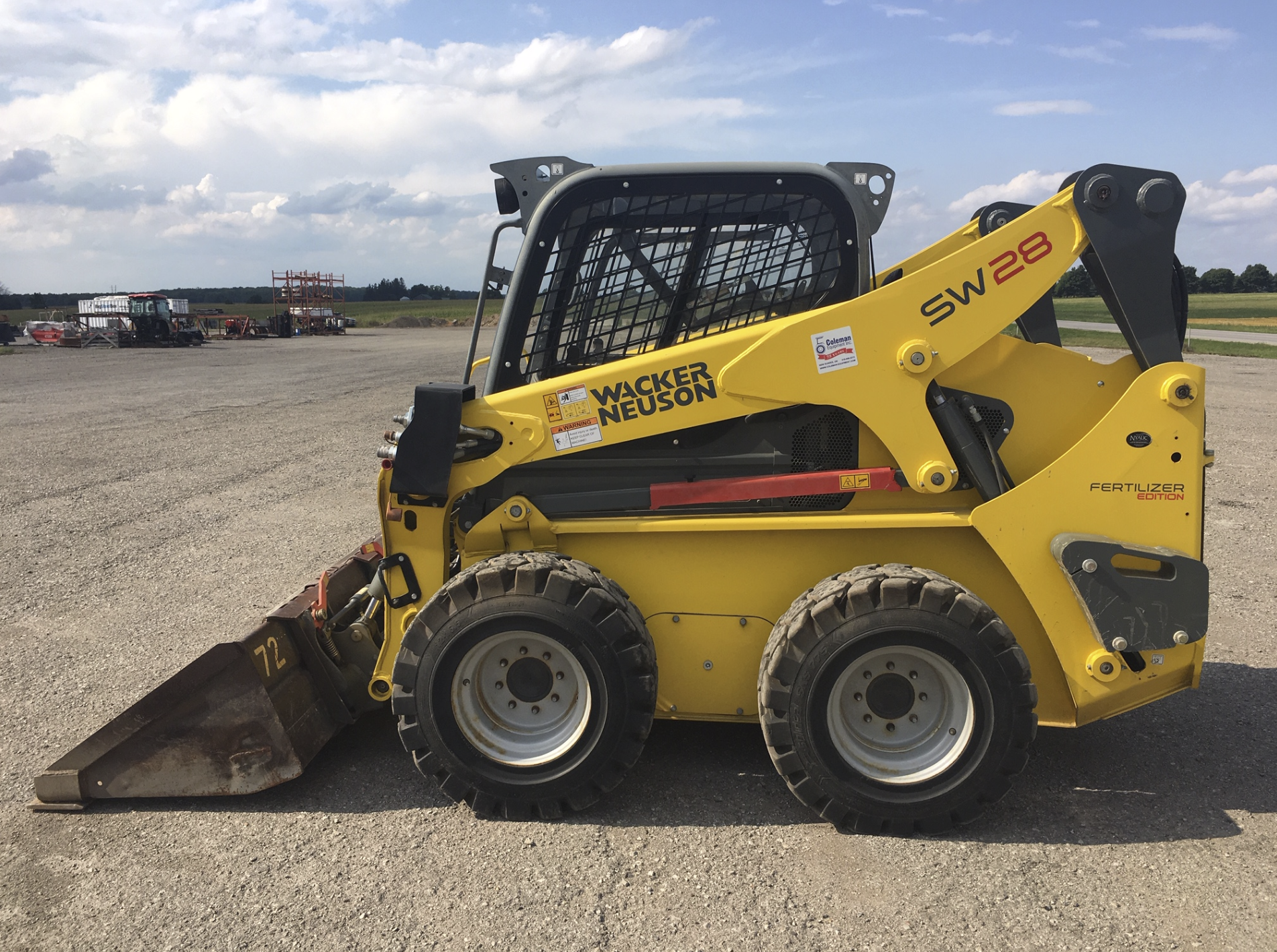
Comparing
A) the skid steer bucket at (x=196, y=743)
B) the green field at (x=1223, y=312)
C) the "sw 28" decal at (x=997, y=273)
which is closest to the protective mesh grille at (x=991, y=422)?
the "sw 28" decal at (x=997, y=273)

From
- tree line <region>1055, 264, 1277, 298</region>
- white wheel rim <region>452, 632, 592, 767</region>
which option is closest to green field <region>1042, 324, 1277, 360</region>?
white wheel rim <region>452, 632, 592, 767</region>

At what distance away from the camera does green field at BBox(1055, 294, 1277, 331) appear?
45844 millimetres

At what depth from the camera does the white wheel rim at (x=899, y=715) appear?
11.8ft

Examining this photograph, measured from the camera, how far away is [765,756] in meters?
4.24

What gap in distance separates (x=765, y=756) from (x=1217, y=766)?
6.65ft

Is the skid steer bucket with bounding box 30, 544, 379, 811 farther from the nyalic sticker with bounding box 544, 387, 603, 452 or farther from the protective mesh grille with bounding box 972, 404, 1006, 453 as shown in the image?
the protective mesh grille with bounding box 972, 404, 1006, 453

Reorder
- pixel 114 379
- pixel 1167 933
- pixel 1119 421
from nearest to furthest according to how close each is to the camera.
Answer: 1. pixel 1167 933
2. pixel 1119 421
3. pixel 114 379

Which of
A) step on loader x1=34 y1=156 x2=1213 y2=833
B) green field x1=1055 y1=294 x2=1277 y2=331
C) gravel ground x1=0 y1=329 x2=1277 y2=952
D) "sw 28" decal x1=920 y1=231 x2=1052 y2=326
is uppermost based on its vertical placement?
green field x1=1055 y1=294 x2=1277 y2=331

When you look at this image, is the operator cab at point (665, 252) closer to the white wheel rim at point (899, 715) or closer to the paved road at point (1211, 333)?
the white wheel rim at point (899, 715)

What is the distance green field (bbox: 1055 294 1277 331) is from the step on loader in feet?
116

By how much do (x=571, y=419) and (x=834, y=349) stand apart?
111cm

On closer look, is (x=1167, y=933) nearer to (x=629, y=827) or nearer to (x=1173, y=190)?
(x=629, y=827)

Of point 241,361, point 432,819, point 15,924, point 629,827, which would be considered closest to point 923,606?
point 629,827

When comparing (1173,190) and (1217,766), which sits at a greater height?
(1173,190)
